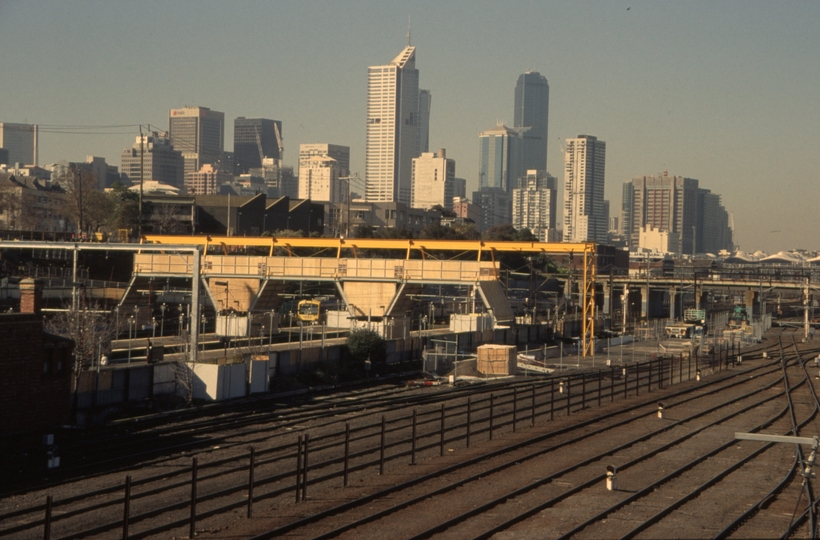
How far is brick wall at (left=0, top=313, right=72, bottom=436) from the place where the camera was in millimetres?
22172

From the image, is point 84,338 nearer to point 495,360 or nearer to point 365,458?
point 365,458

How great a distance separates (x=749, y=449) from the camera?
2258cm

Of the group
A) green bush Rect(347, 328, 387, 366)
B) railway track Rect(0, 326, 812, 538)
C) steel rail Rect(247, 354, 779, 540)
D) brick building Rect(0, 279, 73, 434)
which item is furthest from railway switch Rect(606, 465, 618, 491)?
green bush Rect(347, 328, 387, 366)

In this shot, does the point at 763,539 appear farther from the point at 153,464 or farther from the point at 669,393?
the point at 669,393

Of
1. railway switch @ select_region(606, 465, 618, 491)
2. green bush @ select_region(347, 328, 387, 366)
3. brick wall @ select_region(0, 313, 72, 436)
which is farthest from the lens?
green bush @ select_region(347, 328, 387, 366)

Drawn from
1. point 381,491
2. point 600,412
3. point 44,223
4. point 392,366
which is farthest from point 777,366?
point 44,223

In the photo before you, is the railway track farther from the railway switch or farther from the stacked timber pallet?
the stacked timber pallet

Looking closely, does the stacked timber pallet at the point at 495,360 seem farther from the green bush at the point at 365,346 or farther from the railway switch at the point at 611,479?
the railway switch at the point at 611,479

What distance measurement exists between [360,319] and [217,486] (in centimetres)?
3091

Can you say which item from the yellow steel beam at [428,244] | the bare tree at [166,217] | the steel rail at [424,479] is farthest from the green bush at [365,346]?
the bare tree at [166,217]

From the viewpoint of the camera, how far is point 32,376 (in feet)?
75.3

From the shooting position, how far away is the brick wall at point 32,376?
22172 millimetres

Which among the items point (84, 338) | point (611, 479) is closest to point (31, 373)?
point (84, 338)

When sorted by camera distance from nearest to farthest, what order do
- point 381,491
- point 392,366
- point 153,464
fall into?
point 381,491 → point 153,464 → point 392,366
